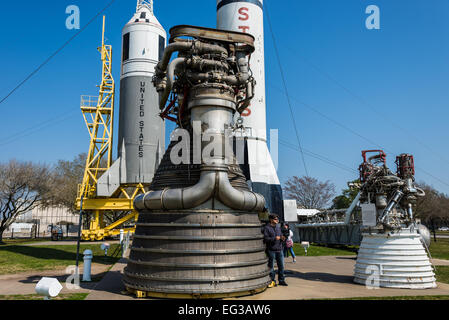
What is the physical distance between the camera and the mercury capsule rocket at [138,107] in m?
23.3

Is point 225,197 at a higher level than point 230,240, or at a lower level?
higher

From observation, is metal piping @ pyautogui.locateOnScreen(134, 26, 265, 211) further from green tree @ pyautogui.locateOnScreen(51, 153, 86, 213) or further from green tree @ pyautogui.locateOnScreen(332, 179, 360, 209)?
green tree @ pyautogui.locateOnScreen(332, 179, 360, 209)

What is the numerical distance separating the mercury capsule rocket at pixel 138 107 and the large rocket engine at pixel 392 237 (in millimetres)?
15685

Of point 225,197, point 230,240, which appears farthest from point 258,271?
point 225,197

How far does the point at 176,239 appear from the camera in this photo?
7.62 metres

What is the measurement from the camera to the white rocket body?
1970 cm

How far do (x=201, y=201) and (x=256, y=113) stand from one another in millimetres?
12761

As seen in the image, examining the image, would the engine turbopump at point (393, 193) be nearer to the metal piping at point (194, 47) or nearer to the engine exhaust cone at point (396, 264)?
the engine exhaust cone at point (396, 264)

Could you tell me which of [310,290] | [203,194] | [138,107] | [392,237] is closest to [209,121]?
[203,194]

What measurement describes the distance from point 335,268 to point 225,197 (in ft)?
25.7

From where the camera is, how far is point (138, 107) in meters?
23.5

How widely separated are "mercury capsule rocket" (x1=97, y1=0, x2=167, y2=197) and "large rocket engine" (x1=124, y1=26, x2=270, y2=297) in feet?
47.2

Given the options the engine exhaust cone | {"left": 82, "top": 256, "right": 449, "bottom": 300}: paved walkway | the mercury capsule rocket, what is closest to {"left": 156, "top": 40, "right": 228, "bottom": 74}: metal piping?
{"left": 82, "top": 256, "right": 449, "bottom": 300}: paved walkway
